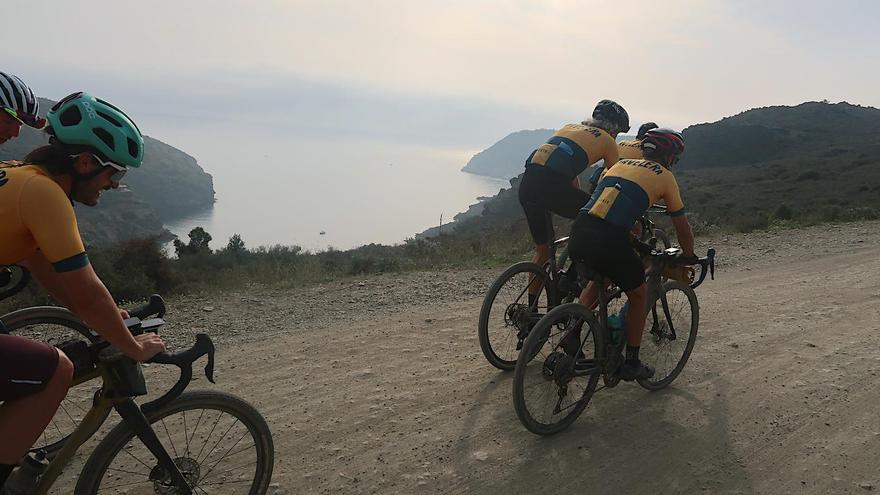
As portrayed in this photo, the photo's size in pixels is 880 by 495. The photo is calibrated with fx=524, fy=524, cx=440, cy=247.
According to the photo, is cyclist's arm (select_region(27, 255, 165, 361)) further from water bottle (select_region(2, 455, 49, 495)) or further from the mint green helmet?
water bottle (select_region(2, 455, 49, 495))

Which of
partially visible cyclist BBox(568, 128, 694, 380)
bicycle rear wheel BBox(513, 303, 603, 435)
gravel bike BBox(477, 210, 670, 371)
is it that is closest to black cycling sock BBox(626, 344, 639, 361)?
partially visible cyclist BBox(568, 128, 694, 380)

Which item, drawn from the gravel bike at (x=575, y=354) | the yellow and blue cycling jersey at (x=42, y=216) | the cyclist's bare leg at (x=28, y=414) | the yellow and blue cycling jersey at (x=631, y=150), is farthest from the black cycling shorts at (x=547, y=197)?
the cyclist's bare leg at (x=28, y=414)

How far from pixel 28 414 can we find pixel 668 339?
489 cm

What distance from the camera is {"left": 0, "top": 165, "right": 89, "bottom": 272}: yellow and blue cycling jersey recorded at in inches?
88.1

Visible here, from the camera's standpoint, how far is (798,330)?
6.23m

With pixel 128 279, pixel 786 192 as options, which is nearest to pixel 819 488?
pixel 128 279

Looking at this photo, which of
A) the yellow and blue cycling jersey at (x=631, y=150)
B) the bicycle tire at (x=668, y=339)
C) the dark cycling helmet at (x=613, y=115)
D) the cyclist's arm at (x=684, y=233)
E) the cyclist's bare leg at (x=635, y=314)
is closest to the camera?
the cyclist's arm at (x=684, y=233)

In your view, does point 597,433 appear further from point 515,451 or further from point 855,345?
point 855,345

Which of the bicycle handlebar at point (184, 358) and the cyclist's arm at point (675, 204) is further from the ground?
the cyclist's arm at point (675, 204)

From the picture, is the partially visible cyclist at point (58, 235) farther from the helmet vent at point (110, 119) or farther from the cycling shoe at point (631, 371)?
the cycling shoe at point (631, 371)

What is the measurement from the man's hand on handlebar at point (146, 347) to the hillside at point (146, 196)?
78.8 ft

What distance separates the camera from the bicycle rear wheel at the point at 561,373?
159 inches

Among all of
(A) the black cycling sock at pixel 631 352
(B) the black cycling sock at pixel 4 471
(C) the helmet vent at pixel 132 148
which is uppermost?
(C) the helmet vent at pixel 132 148

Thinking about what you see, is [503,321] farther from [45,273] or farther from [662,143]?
[45,273]
